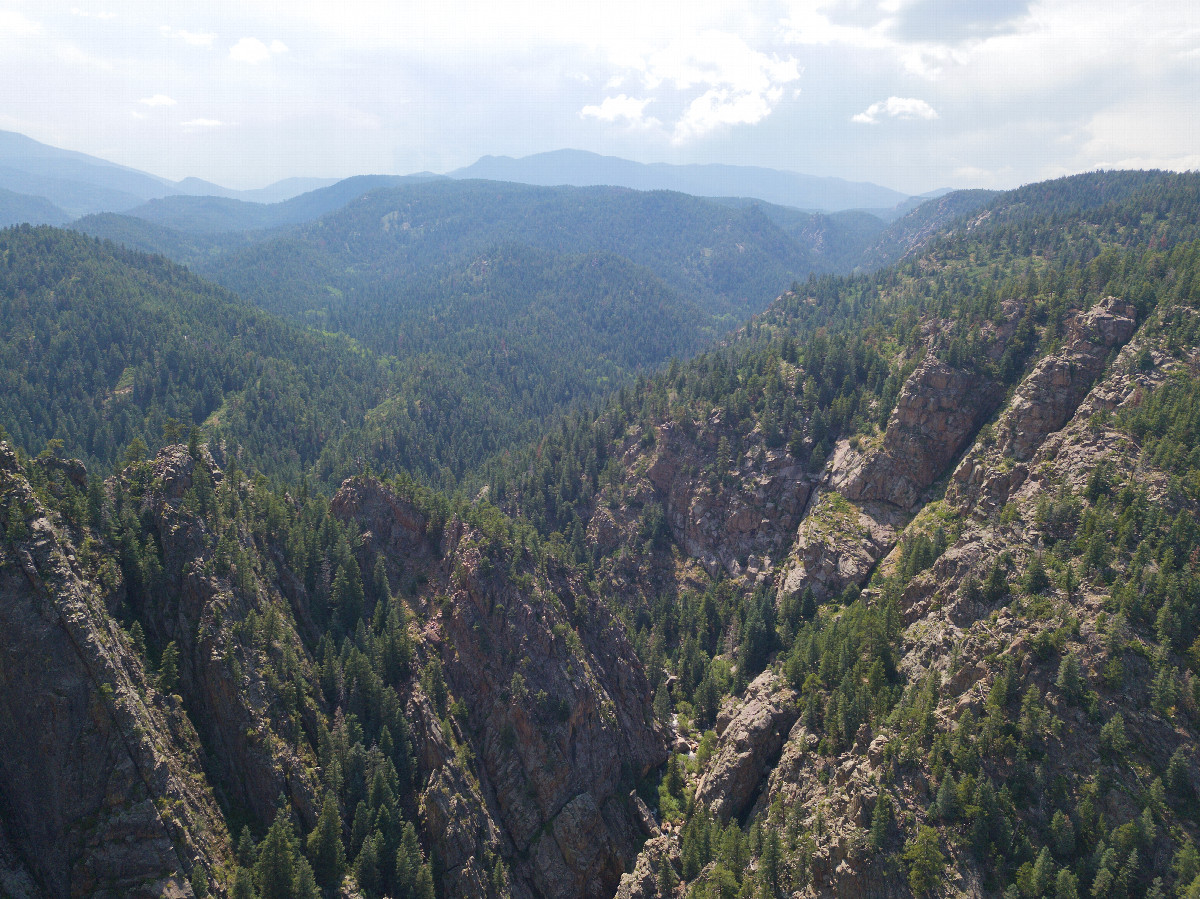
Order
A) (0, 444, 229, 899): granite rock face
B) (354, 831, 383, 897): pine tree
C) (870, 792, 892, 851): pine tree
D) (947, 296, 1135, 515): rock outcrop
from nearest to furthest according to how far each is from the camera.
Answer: (0, 444, 229, 899): granite rock face, (354, 831, 383, 897): pine tree, (870, 792, 892, 851): pine tree, (947, 296, 1135, 515): rock outcrop

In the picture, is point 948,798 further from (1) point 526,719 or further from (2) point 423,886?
(2) point 423,886

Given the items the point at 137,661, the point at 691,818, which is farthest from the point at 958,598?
the point at 137,661

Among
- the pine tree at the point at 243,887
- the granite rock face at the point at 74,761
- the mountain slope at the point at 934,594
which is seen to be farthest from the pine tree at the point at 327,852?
the mountain slope at the point at 934,594

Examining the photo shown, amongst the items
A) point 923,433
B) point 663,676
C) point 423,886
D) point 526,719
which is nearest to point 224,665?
point 423,886

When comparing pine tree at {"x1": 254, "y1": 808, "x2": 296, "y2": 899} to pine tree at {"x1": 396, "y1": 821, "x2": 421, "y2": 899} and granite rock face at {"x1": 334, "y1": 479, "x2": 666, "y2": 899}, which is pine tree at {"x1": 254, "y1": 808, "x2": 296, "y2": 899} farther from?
granite rock face at {"x1": 334, "y1": 479, "x2": 666, "y2": 899}

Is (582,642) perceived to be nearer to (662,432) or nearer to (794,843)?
(794,843)

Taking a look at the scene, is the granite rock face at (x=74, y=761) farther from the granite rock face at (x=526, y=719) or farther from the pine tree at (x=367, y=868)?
the granite rock face at (x=526, y=719)

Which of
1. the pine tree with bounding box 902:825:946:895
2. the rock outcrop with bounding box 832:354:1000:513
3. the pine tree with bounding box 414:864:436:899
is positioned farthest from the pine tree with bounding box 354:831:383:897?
the rock outcrop with bounding box 832:354:1000:513

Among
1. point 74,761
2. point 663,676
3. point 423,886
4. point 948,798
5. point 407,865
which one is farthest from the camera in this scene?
point 663,676

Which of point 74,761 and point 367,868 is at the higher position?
point 74,761

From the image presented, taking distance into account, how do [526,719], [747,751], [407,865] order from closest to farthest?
[407,865] < [526,719] < [747,751]

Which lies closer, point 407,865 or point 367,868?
point 367,868
